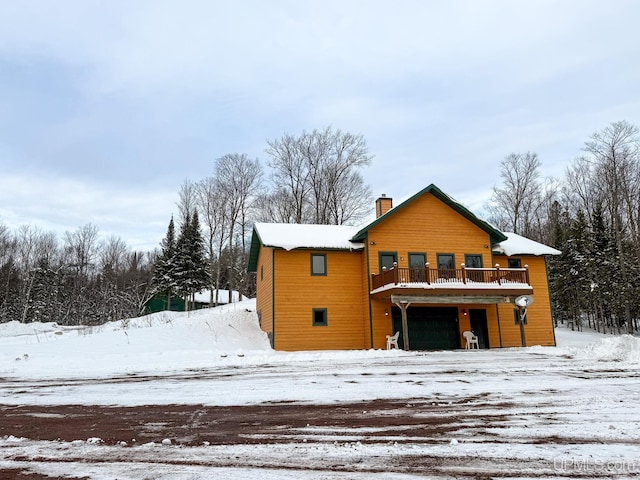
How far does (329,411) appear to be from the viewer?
6.78 metres

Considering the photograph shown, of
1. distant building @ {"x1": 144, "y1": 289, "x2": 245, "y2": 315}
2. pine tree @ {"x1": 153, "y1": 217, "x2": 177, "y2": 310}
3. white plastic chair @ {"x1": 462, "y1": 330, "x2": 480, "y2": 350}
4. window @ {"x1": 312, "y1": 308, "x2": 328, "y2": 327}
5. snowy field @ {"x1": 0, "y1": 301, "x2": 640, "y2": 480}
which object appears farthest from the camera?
distant building @ {"x1": 144, "y1": 289, "x2": 245, "y2": 315}

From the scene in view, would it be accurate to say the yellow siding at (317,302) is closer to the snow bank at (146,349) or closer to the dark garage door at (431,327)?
the snow bank at (146,349)

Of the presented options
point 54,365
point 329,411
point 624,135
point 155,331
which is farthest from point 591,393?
point 624,135

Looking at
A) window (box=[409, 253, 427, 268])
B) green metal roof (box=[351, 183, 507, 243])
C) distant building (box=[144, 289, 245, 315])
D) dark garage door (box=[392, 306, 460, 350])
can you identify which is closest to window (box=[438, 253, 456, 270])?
window (box=[409, 253, 427, 268])

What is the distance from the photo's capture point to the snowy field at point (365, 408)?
4191mm

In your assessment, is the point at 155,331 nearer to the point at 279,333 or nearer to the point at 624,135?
the point at 279,333

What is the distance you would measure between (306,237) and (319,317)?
3.94 m

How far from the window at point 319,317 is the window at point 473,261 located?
745 cm

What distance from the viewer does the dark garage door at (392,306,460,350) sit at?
21.5m

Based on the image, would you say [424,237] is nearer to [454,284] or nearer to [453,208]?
[453,208]

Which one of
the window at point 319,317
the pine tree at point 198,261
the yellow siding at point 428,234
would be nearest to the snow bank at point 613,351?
the yellow siding at point 428,234

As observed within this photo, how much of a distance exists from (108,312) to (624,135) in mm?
48833

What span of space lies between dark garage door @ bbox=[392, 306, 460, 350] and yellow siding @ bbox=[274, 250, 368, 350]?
79.4 inches

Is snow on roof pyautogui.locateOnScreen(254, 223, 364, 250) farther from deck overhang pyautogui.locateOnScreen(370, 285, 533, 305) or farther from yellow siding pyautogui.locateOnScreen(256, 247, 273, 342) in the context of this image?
deck overhang pyautogui.locateOnScreen(370, 285, 533, 305)
